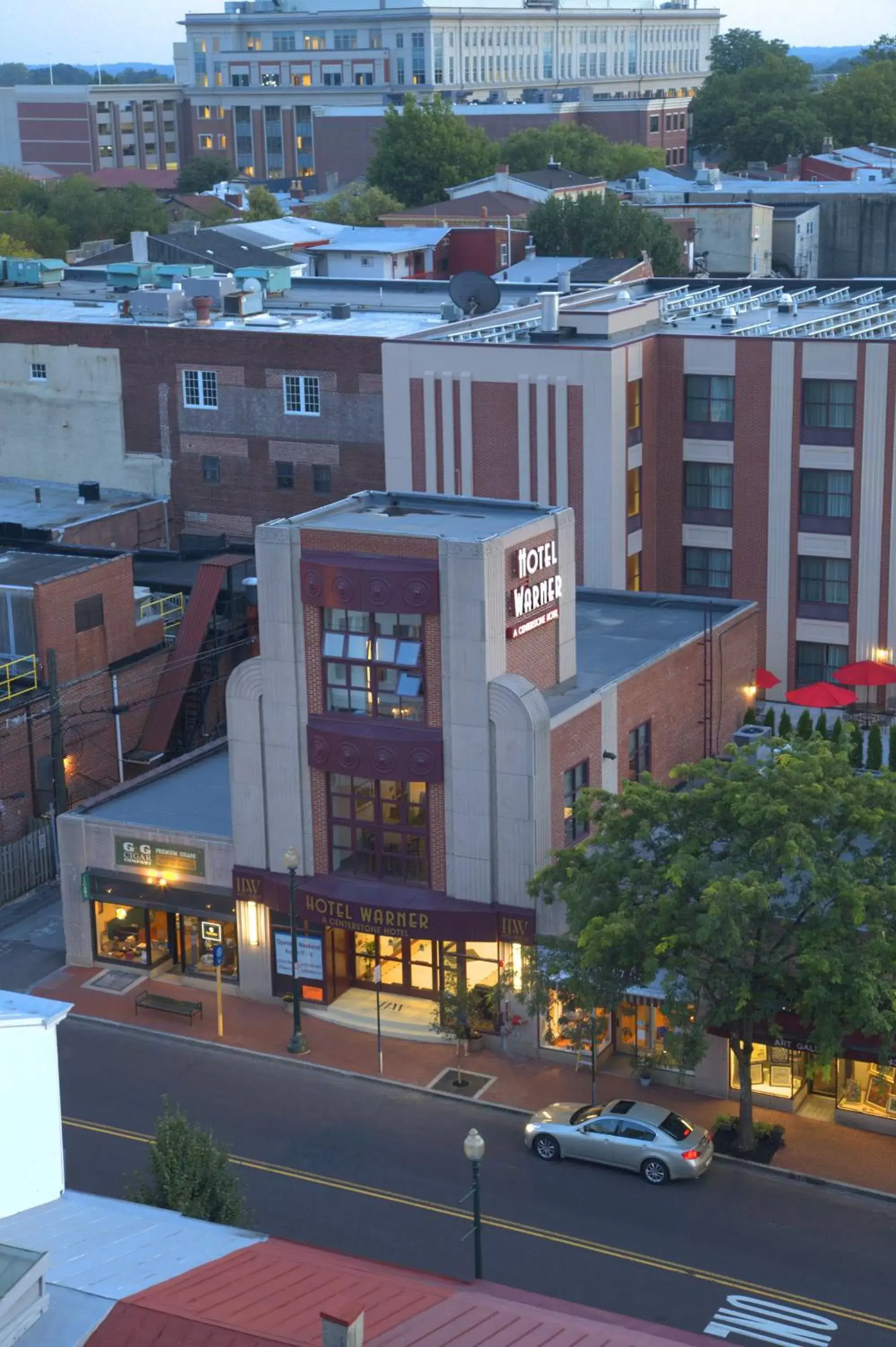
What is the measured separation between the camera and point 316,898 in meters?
45.2

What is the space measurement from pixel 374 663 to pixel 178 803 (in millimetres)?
9838

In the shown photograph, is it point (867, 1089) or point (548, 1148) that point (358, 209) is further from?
point (548, 1148)

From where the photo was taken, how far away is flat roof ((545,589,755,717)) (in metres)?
48.2

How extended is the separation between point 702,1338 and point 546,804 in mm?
17963

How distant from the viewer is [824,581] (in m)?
65.6

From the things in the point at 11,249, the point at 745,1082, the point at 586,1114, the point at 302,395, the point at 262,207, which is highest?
the point at 262,207

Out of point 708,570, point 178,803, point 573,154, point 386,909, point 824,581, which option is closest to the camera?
point 386,909

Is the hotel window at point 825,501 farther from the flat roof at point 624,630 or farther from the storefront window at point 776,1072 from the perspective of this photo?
the storefront window at point 776,1072

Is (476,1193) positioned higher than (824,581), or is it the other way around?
(824,581)

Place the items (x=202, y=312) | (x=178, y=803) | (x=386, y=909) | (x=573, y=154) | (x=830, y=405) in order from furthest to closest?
(x=573, y=154) → (x=202, y=312) → (x=830, y=405) → (x=178, y=803) → (x=386, y=909)

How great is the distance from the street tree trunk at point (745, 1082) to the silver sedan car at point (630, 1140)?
758 mm

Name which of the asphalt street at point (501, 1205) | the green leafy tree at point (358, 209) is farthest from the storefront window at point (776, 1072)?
the green leafy tree at point (358, 209)

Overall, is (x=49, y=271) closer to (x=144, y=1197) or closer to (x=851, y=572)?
(x=851, y=572)

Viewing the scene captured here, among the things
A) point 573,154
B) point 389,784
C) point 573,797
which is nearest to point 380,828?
point 389,784
